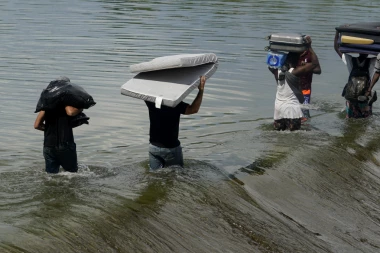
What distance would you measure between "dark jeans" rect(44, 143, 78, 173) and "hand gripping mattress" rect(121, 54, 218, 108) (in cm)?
83

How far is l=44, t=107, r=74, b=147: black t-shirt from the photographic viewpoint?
325 inches

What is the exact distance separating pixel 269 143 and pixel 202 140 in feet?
3.64

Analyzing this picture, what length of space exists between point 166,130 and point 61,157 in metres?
1.13

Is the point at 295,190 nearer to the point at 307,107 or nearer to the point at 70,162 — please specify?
the point at 70,162

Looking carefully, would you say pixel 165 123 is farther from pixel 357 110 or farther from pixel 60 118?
pixel 357 110

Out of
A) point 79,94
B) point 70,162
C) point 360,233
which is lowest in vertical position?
point 360,233

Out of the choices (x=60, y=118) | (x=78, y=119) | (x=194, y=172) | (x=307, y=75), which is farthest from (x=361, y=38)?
(x=60, y=118)

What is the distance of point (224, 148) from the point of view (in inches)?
440

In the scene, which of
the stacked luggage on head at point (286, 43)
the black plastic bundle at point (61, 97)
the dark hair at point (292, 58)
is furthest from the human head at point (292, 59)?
the black plastic bundle at point (61, 97)

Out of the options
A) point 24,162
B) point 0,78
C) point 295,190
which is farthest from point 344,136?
point 0,78

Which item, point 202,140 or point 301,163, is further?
point 202,140

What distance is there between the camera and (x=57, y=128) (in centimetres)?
830

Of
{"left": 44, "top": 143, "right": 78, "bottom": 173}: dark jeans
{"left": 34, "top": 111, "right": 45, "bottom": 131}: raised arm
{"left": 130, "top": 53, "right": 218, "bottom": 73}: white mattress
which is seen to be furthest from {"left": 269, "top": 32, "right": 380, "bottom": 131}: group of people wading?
{"left": 34, "top": 111, "right": 45, "bottom": 131}: raised arm

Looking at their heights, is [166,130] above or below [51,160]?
above
